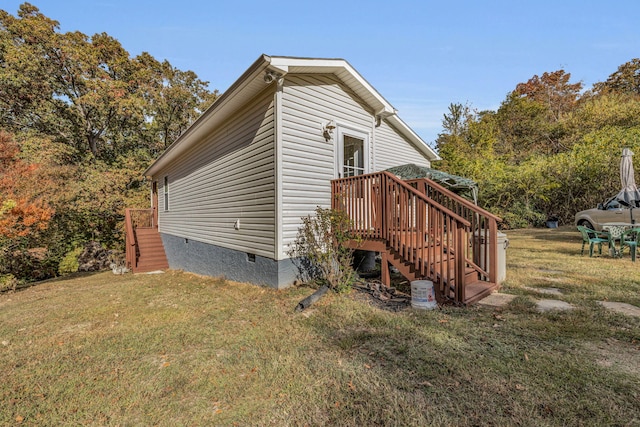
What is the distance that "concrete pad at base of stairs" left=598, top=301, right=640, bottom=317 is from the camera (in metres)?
3.58

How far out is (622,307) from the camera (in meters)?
3.78

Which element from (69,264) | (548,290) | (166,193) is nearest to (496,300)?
(548,290)

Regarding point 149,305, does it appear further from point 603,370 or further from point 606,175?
point 606,175

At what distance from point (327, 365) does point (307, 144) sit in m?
4.11

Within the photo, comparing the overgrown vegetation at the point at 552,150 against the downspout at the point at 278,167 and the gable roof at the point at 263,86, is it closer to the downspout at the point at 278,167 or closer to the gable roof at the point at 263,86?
the gable roof at the point at 263,86

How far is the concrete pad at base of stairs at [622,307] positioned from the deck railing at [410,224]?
1.75 m

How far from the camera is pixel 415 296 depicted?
4.00 metres

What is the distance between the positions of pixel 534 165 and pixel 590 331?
15.7 metres

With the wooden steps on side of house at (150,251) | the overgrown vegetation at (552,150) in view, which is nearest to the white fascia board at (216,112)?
the wooden steps on side of house at (150,251)

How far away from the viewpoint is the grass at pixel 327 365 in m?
2.04

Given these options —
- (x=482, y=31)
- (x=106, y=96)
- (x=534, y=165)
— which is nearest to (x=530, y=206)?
(x=534, y=165)

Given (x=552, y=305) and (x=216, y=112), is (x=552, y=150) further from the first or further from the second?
(x=216, y=112)

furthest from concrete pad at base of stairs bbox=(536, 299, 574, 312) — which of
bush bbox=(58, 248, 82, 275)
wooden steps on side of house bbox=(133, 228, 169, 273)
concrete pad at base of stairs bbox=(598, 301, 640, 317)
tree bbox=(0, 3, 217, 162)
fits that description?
tree bbox=(0, 3, 217, 162)

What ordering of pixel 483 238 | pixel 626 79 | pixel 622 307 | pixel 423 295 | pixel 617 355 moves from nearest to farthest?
pixel 617 355 → pixel 622 307 → pixel 423 295 → pixel 483 238 → pixel 626 79
